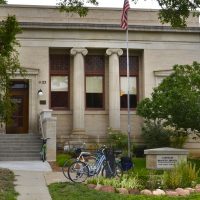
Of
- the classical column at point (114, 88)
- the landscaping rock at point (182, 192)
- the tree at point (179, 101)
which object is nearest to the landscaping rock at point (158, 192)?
the landscaping rock at point (182, 192)

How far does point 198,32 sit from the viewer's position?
32438 millimetres

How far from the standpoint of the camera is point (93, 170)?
17.0 m

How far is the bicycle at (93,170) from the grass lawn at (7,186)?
2.01 metres

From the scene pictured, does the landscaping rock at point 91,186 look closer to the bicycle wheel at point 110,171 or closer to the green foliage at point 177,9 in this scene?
the bicycle wheel at point 110,171

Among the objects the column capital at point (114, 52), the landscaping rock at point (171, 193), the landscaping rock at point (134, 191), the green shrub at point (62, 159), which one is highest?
the column capital at point (114, 52)

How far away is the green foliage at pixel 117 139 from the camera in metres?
28.9

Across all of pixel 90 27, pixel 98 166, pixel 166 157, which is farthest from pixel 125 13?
pixel 98 166

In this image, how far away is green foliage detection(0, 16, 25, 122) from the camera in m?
14.4

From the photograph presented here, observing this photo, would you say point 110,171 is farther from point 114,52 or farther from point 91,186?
point 114,52

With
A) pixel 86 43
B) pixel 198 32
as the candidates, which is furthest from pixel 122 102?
pixel 198 32

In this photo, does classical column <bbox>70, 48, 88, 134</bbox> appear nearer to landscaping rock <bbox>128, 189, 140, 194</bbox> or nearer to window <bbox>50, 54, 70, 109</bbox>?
window <bbox>50, 54, 70, 109</bbox>

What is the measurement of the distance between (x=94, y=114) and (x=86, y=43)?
4422 millimetres

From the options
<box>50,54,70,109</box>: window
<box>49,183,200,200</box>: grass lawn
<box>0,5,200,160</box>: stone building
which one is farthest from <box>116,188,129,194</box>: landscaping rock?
<box>50,54,70,109</box>: window

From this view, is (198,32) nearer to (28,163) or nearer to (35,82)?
(35,82)
